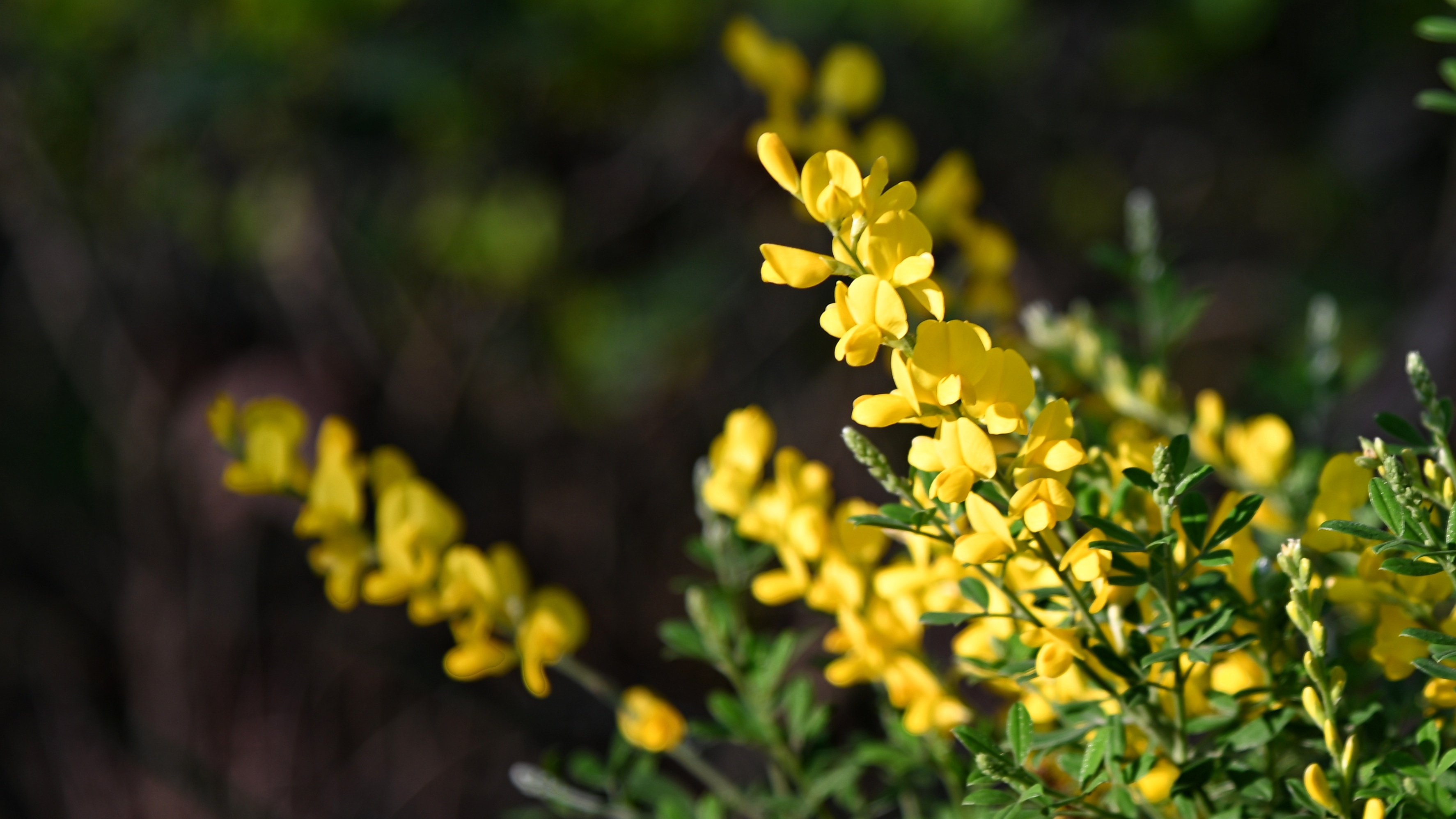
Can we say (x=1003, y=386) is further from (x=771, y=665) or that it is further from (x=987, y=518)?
(x=771, y=665)

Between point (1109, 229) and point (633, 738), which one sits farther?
point (1109, 229)

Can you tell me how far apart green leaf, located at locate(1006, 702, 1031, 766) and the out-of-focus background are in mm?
1119

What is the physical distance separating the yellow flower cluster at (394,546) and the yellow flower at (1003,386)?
25 cm

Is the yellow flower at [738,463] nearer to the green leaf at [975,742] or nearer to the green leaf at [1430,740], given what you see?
the green leaf at [975,742]

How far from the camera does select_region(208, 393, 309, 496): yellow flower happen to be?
1.64 feet

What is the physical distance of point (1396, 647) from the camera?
0.36 metres

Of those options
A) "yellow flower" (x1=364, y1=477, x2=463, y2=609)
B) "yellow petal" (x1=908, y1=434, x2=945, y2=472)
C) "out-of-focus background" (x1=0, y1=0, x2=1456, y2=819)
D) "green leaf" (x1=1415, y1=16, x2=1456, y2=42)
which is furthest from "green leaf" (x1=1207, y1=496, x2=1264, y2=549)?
"out-of-focus background" (x1=0, y1=0, x2=1456, y2=819)

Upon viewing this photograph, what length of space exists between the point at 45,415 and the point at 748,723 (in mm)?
1678

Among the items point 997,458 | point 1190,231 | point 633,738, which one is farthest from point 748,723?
point 1190,231

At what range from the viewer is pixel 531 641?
0.49 m

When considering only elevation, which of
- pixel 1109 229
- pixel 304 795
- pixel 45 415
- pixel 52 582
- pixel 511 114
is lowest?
pixel 304 795

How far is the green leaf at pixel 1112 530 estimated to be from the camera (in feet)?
1.05

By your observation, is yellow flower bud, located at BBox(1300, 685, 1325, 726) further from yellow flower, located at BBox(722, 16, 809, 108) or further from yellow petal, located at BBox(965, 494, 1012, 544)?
yellow flower, located at BBox(722, 16, 809, 108)

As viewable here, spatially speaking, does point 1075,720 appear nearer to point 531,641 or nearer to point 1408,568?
point 1408,568
